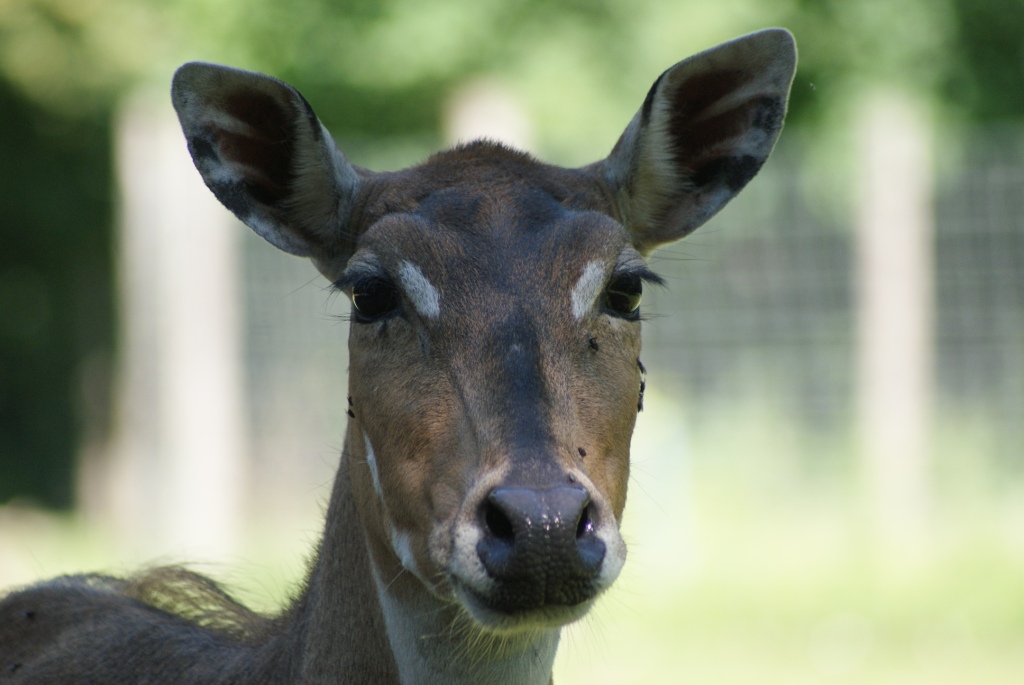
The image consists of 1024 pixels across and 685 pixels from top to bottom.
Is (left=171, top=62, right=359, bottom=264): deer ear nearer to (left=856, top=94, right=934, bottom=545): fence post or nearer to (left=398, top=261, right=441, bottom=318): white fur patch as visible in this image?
(left=398, top=261, right=441, bottom=318): white fur patch

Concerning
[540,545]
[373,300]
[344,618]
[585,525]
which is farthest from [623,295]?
[344,618]

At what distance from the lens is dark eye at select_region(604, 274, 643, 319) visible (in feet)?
13.6

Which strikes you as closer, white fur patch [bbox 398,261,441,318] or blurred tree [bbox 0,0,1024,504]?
white fur patch [bbox 398,261,441,318]

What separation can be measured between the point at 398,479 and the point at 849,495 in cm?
988

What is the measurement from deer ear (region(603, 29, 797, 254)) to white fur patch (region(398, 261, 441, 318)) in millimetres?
1045

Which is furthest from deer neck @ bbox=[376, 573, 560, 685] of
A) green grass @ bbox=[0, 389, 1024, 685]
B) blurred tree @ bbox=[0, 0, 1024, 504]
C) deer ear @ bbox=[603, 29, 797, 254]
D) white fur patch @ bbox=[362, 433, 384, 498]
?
blurred tree @ bbox=[0, 0, 1024, 504]

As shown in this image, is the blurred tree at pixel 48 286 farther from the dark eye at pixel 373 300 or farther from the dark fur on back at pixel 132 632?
the dark eye at pixel 373 300

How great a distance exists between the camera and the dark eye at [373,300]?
13.5ft

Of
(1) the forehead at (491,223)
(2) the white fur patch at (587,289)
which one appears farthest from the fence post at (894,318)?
(2) the white fur patch at (587,289)

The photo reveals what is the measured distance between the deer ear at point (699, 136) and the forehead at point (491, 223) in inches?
12.7

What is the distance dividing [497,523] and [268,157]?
6.30 ft

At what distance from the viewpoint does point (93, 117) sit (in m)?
17.8

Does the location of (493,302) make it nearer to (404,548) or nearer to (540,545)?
(404,548)

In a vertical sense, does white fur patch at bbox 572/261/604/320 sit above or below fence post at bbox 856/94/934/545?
below
